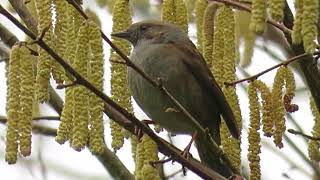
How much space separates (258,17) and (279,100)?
0.88 metres

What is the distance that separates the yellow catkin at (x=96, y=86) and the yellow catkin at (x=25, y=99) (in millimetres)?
186

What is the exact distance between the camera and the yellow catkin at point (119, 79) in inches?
98.0

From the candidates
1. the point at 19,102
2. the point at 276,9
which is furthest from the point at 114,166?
the point at 276,9

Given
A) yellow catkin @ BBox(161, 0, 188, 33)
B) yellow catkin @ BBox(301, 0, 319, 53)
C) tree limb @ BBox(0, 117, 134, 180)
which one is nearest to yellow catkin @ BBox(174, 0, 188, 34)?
yellow catkin @ BBox(161, 0, 188, 33)

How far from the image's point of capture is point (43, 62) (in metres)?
2.21

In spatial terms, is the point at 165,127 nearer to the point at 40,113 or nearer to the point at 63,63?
the point at 40,113

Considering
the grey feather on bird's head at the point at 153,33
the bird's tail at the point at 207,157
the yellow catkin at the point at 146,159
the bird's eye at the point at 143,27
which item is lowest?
the yellow catkin at the point at 146,159

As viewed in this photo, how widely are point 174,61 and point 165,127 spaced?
340 millimetres

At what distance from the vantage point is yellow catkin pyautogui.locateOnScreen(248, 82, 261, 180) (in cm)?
256

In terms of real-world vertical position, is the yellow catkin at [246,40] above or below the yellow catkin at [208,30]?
above

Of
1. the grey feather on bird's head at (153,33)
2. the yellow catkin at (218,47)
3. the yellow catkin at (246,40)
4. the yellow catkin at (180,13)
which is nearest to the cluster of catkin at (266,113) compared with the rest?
the yellow catkin at (218,47)

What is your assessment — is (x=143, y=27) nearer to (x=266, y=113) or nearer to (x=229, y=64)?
(x=229, y=64)

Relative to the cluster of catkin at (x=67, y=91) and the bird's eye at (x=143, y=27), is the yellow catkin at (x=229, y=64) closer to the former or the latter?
the cluster of catkin at (x=67, y=91)

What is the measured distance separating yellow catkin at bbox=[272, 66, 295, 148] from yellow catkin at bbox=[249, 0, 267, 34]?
31.7 inches
